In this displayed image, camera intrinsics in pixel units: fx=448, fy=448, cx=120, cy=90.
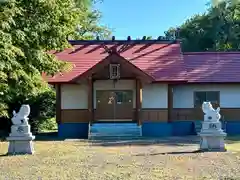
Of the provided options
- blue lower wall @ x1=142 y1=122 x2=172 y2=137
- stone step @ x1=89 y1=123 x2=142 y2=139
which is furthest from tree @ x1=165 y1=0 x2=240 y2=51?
stone step @ x1=89 y1=123 x2=142 y2=139

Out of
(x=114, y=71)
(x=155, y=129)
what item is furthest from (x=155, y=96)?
(x=114, y=71)

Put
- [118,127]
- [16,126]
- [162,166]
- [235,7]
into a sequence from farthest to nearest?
[235,7]
[118,127]
[16,126]
[162,166]

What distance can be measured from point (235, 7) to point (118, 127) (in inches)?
1277

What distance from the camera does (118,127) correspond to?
78.4ft

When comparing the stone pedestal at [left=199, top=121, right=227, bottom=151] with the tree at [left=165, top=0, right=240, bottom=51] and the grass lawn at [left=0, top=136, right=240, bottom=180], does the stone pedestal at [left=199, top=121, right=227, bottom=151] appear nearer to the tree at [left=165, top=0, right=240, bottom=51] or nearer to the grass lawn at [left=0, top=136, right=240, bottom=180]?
the grass lawn at [left=0, top=136, right=240, bottom=180]

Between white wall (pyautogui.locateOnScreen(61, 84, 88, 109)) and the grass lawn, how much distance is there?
29.4ft

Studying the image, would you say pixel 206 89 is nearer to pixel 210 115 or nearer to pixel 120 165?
pixel 210 115

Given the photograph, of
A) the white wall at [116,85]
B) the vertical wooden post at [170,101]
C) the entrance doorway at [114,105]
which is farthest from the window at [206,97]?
the entrance doorway at [114,105]

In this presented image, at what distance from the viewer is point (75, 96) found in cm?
2488

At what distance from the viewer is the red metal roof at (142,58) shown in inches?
992

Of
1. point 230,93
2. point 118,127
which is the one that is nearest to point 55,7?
point 118,127

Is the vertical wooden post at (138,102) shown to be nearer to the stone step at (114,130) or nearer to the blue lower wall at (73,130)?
the stone step at (114,130)

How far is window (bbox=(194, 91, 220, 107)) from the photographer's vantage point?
25.9m

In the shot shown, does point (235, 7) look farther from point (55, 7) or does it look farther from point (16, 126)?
point (16, 126)
